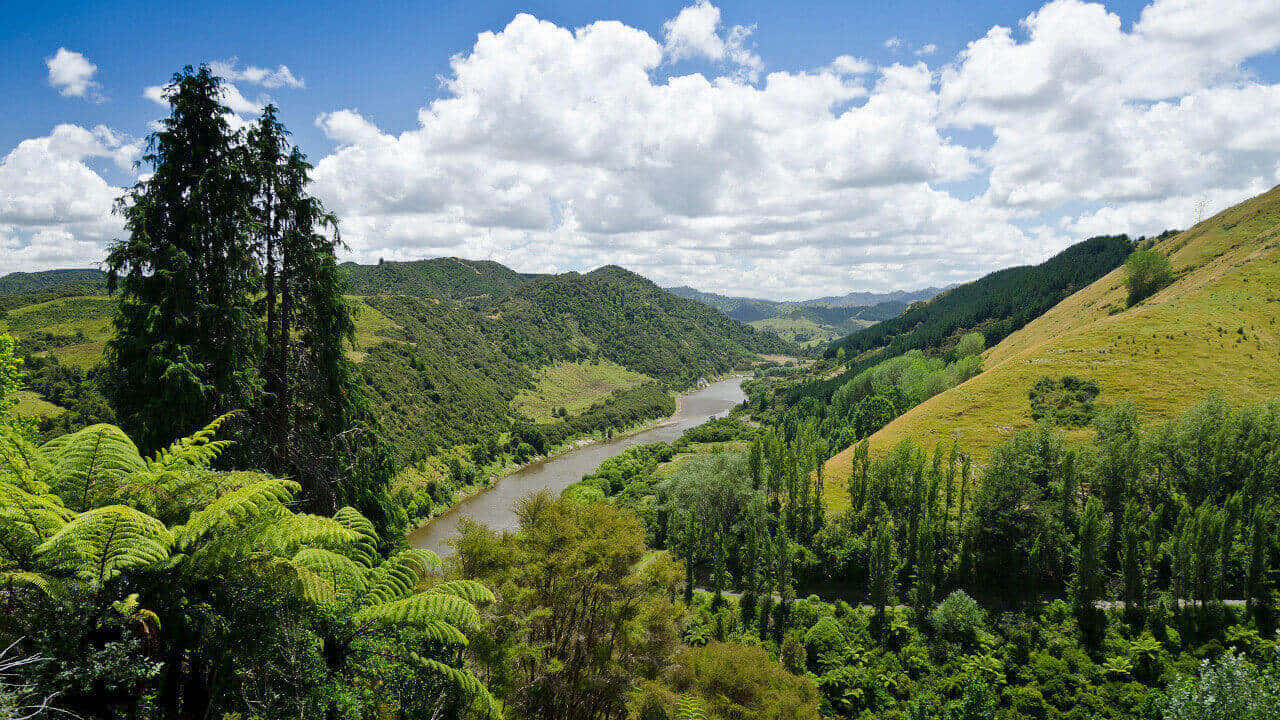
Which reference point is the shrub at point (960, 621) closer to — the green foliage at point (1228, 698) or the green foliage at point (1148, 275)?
the green foliage at point (1228, 698)

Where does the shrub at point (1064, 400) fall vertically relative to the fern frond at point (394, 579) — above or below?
below

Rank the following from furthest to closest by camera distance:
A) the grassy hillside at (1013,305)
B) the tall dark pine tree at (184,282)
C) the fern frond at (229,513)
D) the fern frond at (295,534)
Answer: the grassy hillside at (1013,305) → the tall dark pine tree at (184,282) → the fern frond at (295,534) → the fern frond at (229,513)

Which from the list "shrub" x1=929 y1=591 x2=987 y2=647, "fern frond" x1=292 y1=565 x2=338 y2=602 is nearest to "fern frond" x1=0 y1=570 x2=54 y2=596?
"fern frond" x1=292 y1=565 x2=338 y2=602

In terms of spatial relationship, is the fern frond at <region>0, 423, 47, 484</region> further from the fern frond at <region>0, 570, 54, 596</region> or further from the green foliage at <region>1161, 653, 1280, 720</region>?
the green foliage at <region>1161, 653, 1280, 720</region>

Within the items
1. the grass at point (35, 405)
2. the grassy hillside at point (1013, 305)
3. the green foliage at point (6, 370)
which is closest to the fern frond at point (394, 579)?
the green foliage at point (6, 370)

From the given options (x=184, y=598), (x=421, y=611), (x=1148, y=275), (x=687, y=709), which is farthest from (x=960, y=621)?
(x=1148, y=275)

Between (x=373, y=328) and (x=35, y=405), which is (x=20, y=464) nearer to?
(x=35, y=405)

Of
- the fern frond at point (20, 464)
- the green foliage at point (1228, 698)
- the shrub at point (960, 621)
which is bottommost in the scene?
the shrub at point (960, 621)
